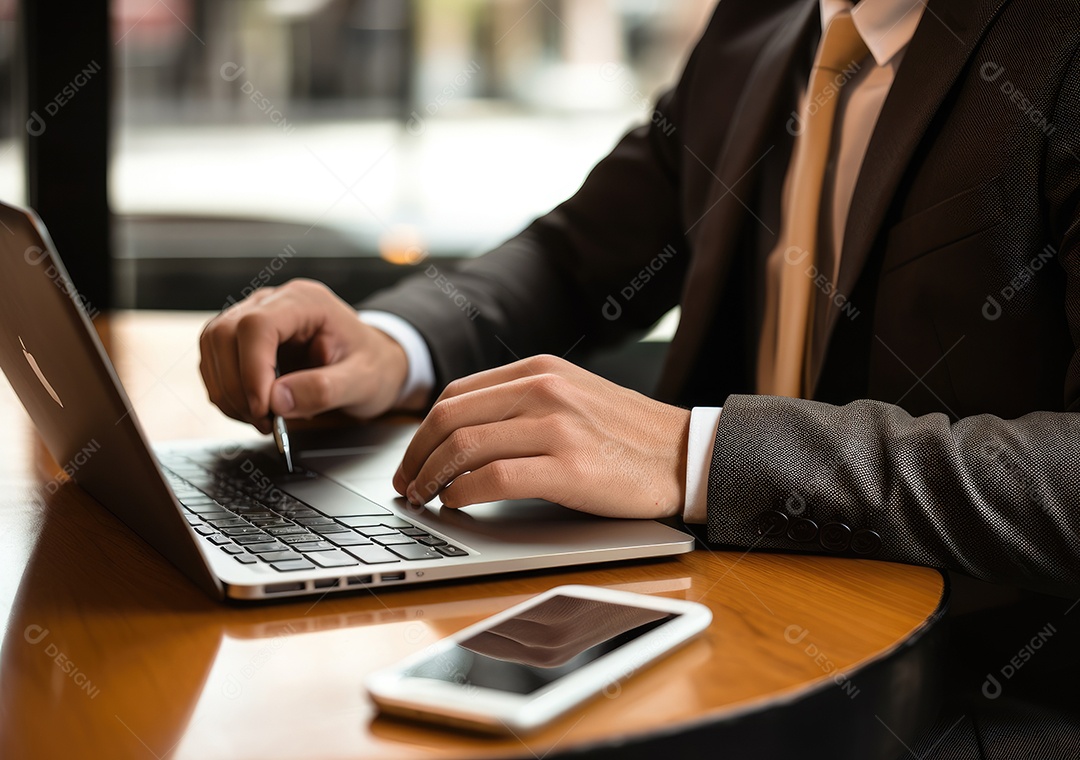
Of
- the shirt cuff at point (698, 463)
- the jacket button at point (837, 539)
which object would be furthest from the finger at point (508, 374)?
the jacket button at point (837, 539)

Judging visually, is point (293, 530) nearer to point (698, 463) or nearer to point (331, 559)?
point (331, 559)

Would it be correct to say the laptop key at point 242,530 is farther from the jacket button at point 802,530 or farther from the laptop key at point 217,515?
the jacket button at point 802,530

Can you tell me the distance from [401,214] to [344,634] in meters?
2.33

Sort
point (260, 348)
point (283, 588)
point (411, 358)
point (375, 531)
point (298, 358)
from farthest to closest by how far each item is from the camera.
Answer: point (411, 358) → point (298, 358) → point (260, 348) → point (375, 531) → point (283, 588)

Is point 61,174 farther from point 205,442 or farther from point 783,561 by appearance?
point 783,561

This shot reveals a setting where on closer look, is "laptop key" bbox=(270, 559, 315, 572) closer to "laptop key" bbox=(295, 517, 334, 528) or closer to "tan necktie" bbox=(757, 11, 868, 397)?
"laptop key" bbox=(295, 517, 334, 528)

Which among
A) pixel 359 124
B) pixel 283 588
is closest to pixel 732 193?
pixel 283 588

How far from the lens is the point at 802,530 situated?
73 centimetres

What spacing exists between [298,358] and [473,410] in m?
0.45

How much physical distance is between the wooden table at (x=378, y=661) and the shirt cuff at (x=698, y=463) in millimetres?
45

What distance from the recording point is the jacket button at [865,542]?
2.35 feet

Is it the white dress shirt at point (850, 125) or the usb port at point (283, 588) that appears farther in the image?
the white dress shirt at point (850, 125)

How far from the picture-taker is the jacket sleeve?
0.72 m

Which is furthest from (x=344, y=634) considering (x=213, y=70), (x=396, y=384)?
(x=213, y=70)
